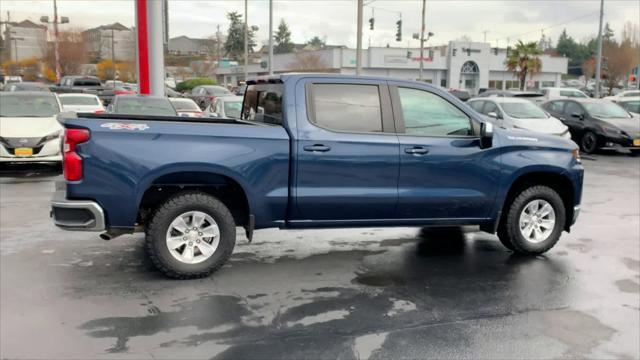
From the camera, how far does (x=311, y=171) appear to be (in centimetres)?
582

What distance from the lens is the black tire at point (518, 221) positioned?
6.70m

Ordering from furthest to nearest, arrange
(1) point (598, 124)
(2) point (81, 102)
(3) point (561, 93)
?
(3) point (561, 93) < (2) point (81, 102) < (1) point (598, 124)

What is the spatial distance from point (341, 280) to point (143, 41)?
16810 millimetres

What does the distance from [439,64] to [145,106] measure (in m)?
54.9

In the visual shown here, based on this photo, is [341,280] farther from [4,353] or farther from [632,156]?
[632,156]

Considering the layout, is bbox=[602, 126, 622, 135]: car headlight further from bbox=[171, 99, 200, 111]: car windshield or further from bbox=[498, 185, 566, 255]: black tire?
bbox=[171, 99, 200, 111]: car windshield

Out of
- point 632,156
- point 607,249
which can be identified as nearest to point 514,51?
point 632,156

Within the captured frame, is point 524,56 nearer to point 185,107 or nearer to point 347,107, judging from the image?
point 185,107

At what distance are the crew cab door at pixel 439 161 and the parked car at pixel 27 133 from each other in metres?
7.96

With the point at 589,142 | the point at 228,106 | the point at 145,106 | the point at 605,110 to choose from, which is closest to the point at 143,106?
the point at 145,106

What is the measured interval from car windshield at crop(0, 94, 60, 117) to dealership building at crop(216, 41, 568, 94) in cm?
4760

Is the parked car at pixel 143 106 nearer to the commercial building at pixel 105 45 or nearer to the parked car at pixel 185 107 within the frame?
the parked car at pixel 185 107

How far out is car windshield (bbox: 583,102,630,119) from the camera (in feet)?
59.3

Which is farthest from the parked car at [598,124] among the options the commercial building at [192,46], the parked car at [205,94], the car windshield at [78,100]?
the commercial building at [192,46]
